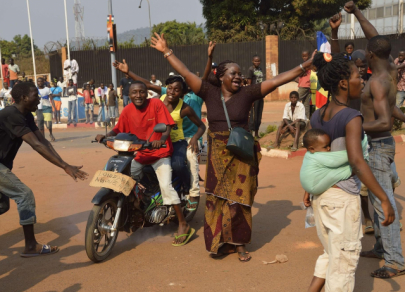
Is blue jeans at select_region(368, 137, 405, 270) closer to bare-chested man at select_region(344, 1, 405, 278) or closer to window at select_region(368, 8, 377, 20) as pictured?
bare-chested man at select_region(344, 1, 405, 278)

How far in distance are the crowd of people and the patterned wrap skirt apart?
0.01m

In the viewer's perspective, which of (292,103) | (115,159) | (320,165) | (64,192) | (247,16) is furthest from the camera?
(247,16)

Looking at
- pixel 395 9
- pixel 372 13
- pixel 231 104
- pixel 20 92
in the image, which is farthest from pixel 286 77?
pixel 372 13

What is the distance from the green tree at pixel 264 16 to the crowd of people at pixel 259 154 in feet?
73.2

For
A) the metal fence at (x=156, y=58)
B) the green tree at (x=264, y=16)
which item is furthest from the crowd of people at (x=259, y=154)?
the green tree at (x=264, y=16)

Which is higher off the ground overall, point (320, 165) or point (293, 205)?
point (320, 165)

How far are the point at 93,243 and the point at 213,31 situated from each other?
26.2 metres

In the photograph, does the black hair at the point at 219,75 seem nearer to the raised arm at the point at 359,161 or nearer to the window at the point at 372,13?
the raised arm at the point at 359,161

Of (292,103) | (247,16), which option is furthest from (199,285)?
(247,16)

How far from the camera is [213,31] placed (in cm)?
2950

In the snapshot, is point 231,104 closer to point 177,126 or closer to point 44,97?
point 177,126

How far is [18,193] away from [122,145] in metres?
1.22

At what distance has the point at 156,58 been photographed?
27875 mm

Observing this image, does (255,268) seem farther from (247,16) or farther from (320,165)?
(247,16)
